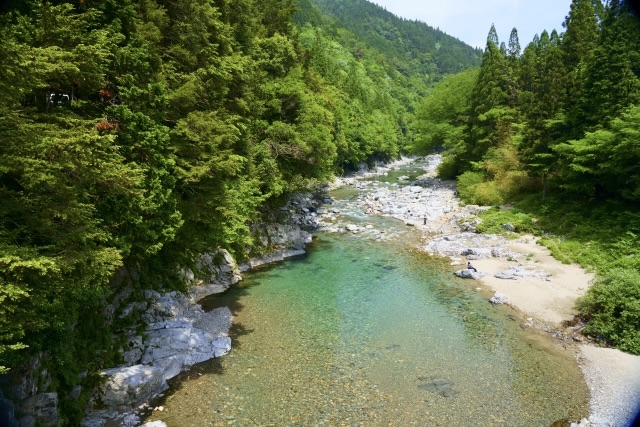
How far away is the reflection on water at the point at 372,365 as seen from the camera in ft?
36.8

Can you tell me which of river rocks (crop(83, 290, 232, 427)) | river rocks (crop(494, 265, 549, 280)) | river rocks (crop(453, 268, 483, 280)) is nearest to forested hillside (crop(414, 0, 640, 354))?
river rocks (crop(494, 265, 549, 280))

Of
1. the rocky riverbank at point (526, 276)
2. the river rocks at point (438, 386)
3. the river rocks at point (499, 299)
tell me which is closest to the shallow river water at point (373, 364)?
the river rocks at point (438, 386)

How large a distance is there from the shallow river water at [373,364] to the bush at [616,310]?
2.13m

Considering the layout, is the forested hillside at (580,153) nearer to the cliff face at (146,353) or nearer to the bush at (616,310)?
the bush at (616,310)

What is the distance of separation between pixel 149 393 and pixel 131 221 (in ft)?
16.5

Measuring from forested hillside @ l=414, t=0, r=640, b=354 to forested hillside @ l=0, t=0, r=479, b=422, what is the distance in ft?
52.0

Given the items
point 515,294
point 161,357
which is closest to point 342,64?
point 515,294

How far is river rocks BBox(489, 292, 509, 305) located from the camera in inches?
733

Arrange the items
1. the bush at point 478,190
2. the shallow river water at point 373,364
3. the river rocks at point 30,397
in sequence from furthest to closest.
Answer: the bush at point 478,190
the shallow river water at point 373,364
the river rocks at point 30,397

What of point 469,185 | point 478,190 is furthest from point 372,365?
point 469,185

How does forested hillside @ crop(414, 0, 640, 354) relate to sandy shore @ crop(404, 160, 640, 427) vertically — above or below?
above

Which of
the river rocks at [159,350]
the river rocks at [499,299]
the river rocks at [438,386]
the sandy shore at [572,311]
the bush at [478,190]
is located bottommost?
the river rocks at [159,350]

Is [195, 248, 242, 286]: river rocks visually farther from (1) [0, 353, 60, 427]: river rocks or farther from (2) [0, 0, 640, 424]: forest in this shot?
(1) [0, 353, 60, 427]: river rocks

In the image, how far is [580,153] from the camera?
2522 cm
